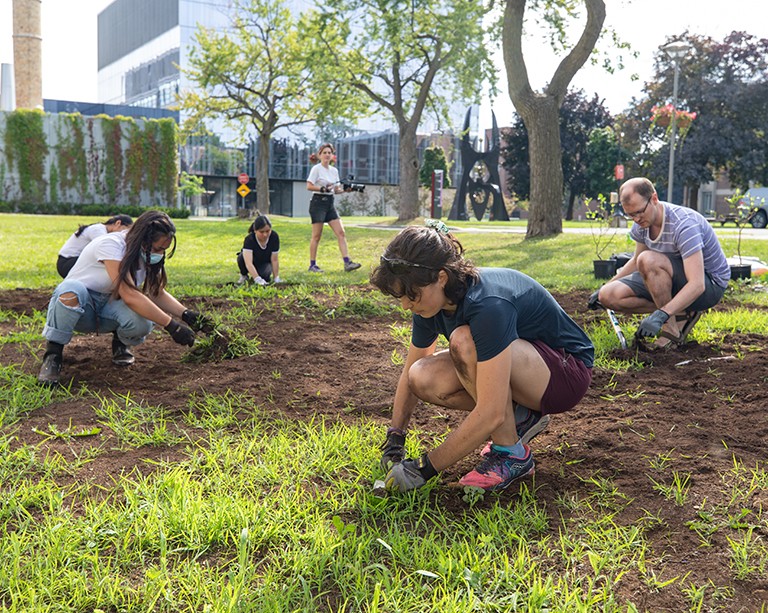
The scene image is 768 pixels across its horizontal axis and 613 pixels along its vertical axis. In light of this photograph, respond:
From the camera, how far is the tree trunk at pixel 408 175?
2503cm

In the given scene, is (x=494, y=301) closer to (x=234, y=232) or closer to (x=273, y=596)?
(x=273, y=596)

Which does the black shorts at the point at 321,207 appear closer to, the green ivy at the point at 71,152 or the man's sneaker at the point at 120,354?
the man's sneaker at the point at 120,354

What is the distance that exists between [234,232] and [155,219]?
1379 cm

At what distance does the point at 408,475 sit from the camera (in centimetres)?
259

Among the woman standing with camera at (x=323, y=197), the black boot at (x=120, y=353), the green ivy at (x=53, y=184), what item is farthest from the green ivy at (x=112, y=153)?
the black boot at (x=120, y=353)

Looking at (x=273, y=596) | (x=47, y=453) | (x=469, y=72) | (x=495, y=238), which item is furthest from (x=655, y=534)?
(x=469, y=72)

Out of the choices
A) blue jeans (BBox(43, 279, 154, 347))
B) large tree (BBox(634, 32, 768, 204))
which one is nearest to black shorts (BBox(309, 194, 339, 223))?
blue jeans (BBox(43, 279, 154, 347))

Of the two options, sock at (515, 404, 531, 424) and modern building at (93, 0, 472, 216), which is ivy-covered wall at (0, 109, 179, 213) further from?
sock at (515, 404, 531, 424)

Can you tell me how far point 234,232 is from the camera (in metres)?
17.7

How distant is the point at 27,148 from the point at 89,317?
2984 cm

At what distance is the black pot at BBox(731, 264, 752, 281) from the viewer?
754 centimetres

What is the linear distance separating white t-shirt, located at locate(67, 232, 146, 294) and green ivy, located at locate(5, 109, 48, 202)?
96.8 ft

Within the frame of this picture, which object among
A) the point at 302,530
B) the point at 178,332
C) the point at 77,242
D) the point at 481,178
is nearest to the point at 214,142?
the point at 481,178

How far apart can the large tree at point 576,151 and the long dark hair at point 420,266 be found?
43217mm
